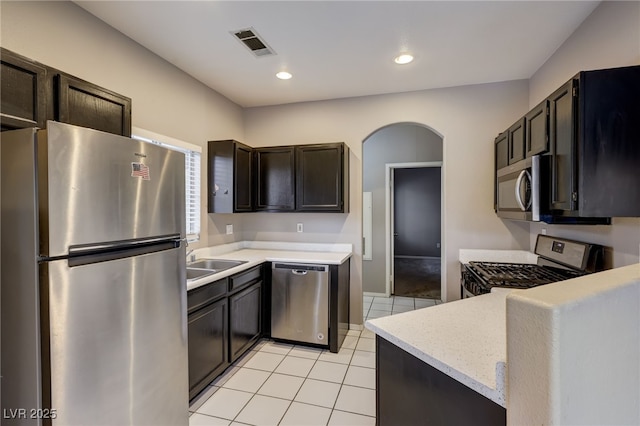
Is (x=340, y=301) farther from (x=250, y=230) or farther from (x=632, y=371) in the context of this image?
(x=632, y=371)

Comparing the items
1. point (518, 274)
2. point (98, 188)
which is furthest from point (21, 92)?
point (518, 274)

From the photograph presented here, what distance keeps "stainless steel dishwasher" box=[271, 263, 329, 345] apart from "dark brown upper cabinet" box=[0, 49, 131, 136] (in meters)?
1.93

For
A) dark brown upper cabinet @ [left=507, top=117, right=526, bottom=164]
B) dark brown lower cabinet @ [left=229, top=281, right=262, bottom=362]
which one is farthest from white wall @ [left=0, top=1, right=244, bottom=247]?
dark brown upper cabinet @ [left=507, top=117, right=526, bottom=164]

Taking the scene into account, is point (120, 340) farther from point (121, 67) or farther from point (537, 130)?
point (537, 130)

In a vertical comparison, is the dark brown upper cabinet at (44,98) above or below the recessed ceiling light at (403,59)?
below

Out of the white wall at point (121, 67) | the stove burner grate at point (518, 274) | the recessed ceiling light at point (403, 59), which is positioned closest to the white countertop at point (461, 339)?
the stove burner grate at point (518, 274)

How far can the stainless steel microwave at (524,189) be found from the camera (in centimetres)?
193

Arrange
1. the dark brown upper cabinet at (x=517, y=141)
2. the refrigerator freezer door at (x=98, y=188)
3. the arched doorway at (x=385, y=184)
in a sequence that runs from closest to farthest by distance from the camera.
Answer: the refrigerator freezer door at (x=98, y=188) → the dark brown upper cabinet at (x=517, y=141) → the arched doorway at (x=385, y=184)

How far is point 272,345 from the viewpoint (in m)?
3.06

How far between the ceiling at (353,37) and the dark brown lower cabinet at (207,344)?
6.80 feet

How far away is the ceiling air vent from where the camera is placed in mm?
2193

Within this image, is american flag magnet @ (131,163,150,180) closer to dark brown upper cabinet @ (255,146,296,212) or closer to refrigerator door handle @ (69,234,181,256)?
refrigerator door handle @ (69,234,181,256)

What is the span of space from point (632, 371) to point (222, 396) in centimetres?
238

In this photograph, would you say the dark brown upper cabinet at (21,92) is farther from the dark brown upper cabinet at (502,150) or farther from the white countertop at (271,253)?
the dark brown upper cabinet at (502,150)
